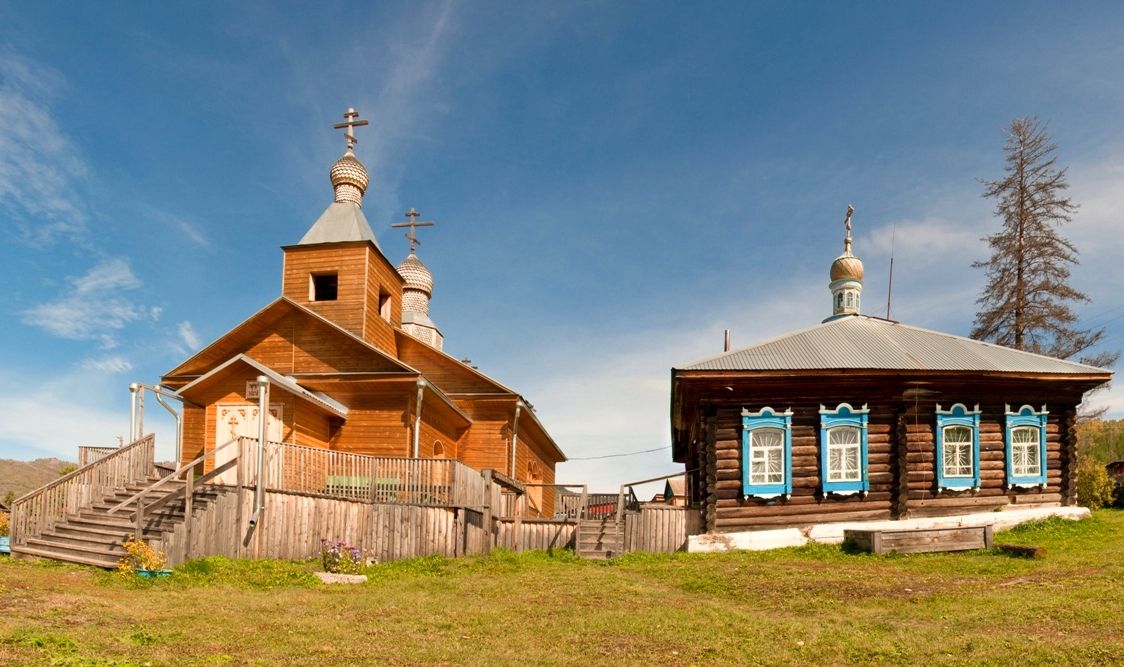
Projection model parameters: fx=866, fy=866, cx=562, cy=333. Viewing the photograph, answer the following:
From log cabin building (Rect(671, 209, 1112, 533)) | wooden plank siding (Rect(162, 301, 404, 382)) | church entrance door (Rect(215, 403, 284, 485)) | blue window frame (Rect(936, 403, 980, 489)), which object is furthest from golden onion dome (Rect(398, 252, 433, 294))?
blue window frame (Rect(936, 403, 980, 489))

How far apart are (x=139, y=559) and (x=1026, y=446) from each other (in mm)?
19443

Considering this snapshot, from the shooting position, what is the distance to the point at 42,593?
40.6 ft

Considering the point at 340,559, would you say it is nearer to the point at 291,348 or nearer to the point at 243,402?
the point at 243,402

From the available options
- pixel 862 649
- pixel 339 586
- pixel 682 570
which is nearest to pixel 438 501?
pixel 339 586

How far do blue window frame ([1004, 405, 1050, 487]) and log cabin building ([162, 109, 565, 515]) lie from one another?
14789 mm

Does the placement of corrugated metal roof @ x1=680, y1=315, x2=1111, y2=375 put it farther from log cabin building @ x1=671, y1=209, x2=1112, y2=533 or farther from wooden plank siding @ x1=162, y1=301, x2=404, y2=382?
wooden plank siding @ x1=162, y1=301, x2=404, y2=382

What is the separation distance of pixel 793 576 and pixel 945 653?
5.88 metres

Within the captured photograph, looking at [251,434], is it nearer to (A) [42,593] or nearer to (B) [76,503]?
(B) [76,503]

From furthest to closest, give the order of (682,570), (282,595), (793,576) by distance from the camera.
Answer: (682,570)
(793,576)
(282,595)

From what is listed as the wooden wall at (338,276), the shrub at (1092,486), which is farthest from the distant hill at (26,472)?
the shrub at (1092,486)

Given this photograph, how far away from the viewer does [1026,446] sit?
20.9m

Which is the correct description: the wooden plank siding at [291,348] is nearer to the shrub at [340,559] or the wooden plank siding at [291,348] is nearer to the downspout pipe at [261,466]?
the downspout pipe at [261,466]

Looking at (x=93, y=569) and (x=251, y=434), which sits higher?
(x=251, y=434)

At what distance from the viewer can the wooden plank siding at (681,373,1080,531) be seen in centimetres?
1994
